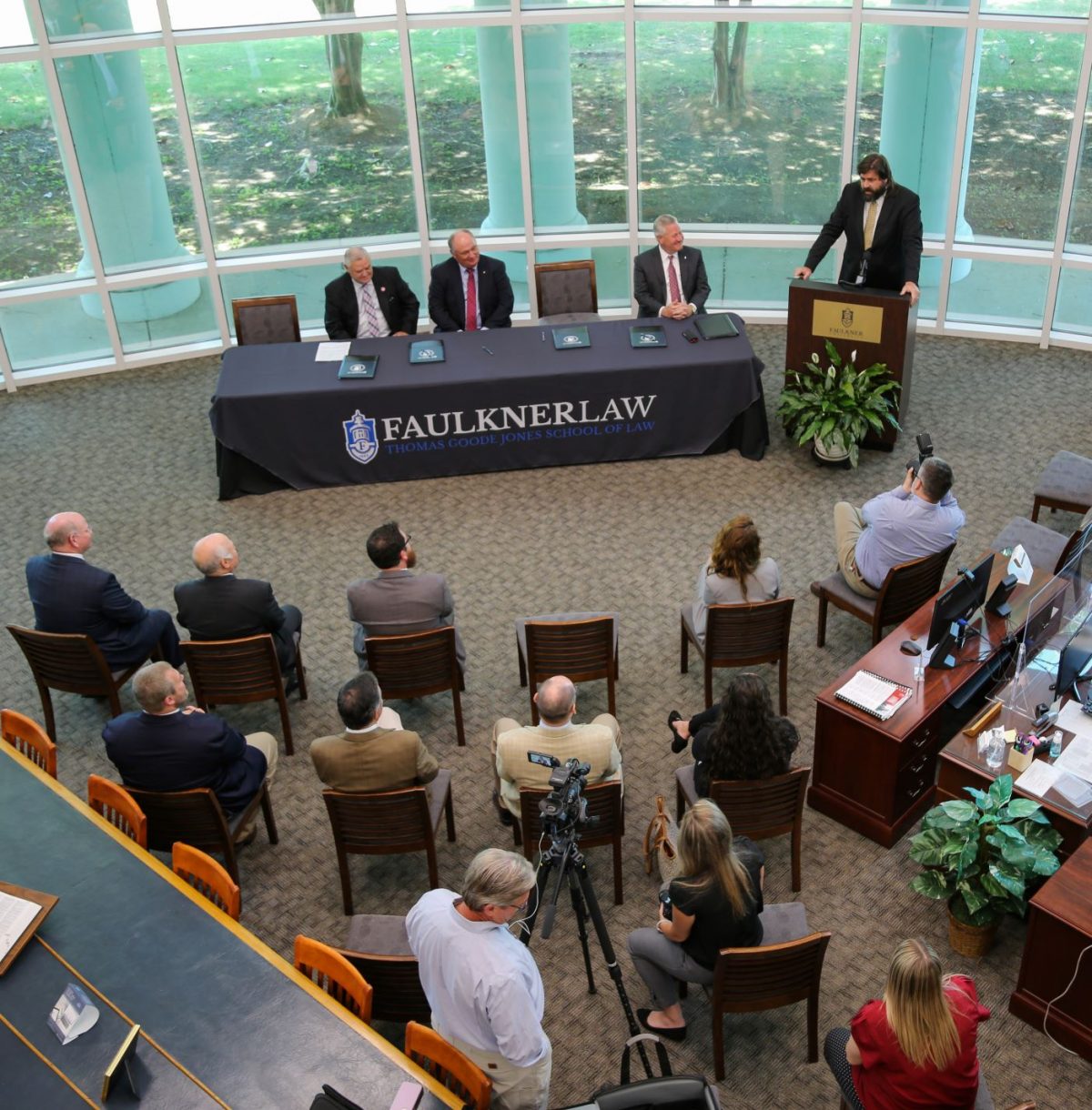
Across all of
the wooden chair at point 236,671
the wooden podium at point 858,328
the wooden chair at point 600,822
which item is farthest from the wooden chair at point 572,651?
the wooden podium at point 858,328

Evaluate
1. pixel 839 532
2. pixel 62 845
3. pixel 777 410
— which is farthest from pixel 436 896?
pixel 777 410

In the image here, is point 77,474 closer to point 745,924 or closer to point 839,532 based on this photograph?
point 839,532

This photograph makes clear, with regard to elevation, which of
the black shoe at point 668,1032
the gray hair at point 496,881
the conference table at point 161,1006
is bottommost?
the black shoe at point 668,1032

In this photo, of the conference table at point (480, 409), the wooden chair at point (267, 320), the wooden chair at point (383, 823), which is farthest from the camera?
the wooden chair at point (267, 320)

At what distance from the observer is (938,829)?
4848 millimetres

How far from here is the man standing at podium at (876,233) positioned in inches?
323

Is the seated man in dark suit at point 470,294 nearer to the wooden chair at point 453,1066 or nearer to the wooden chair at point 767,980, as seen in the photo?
the wooden chair at point 767,980

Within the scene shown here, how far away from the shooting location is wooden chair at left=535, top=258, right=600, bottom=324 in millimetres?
9156

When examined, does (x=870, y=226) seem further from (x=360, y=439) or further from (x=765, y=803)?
(x=765, y=803)

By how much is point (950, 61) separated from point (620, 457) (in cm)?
410

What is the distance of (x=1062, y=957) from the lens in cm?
443

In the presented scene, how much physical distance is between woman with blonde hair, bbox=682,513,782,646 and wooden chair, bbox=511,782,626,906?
54.2 inches

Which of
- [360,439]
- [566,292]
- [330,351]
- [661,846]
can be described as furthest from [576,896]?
[566,292]

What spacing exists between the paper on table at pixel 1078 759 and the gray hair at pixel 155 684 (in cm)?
365
